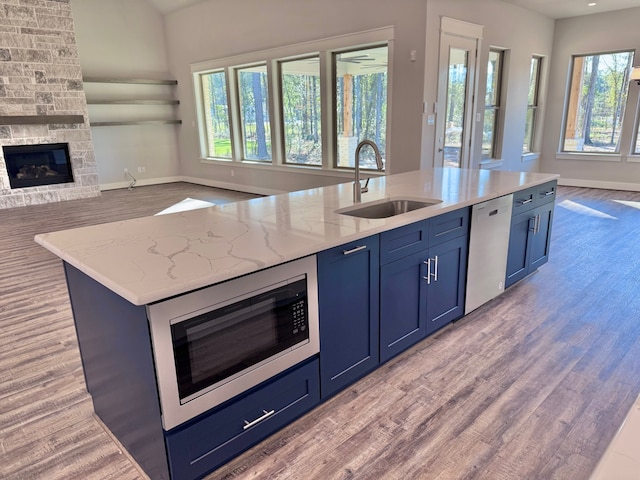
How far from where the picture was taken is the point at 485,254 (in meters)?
2.89

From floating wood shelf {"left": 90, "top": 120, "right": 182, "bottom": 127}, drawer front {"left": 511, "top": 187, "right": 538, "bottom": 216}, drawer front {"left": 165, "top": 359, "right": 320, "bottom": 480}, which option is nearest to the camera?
drawer front {"left": 165, "top": 359, "right": 320, "bottom": 480}

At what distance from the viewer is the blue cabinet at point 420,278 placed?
2221 mm

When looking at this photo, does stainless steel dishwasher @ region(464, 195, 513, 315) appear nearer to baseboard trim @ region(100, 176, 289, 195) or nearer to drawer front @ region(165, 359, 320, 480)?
drawer front @ region(165, 359, 320, 480)

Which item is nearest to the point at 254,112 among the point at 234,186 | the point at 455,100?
the point at 234,186

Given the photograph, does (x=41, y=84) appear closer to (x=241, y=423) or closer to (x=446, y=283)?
(x=446, y=283)

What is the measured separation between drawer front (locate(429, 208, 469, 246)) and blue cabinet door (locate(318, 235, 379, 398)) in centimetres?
50

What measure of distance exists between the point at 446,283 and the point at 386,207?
60 centimetres

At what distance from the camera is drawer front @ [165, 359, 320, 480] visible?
1.51 m

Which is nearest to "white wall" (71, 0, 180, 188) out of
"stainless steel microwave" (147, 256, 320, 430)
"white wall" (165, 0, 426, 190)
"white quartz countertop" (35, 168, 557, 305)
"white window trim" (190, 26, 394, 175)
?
"white wall" (165, 0, 426, 190)

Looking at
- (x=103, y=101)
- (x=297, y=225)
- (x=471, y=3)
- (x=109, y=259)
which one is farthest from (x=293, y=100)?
(x=109, y=259)

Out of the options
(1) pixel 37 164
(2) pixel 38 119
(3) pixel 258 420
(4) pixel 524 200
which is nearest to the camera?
(3) pixel 258 420

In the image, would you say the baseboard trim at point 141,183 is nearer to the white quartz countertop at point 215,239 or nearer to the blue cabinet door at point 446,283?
the white quartz countertop at point 215,239

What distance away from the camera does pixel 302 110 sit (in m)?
6.90

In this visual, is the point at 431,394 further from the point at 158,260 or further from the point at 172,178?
the point at 172,178
